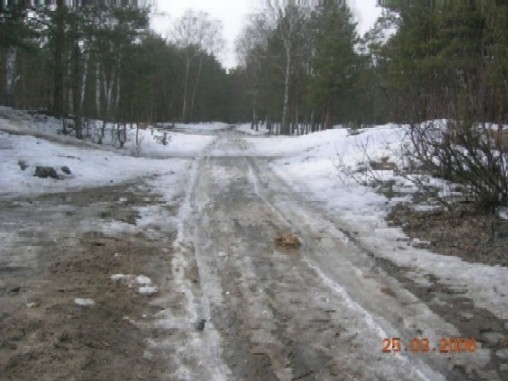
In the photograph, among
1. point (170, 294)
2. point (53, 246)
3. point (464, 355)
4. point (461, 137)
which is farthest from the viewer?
point (461, 137)

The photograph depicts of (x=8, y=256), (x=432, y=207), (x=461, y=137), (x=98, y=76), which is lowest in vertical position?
(x=8, y=256)

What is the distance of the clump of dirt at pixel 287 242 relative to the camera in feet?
20.7

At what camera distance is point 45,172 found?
35.8 feet

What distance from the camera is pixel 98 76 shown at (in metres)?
20.9

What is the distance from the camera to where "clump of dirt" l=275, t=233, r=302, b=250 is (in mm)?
6324

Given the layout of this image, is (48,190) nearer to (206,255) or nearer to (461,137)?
(206,255)

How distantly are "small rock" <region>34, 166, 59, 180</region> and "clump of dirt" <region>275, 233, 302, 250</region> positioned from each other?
636 cm

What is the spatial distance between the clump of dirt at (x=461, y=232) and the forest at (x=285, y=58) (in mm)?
1444

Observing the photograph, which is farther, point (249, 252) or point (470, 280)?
point (249, 252)

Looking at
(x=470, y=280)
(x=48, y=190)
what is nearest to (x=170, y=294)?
(x=470, y=280)

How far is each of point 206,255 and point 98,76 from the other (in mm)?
16957

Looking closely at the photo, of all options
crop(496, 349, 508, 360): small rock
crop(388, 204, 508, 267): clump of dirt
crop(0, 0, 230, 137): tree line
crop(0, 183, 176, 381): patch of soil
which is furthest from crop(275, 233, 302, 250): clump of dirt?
crop(0, 0, 230, 137): tree line

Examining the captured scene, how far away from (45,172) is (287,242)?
669cm
